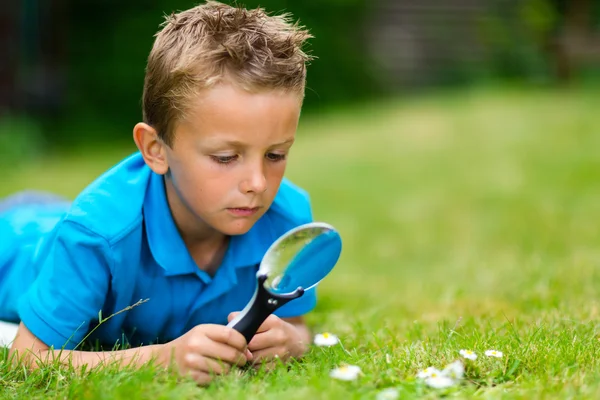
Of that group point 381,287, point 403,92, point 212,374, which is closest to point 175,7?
point 403,92

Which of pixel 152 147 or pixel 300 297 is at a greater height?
pixel 152 147

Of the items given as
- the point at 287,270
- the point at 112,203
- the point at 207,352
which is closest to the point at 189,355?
the point at 207,352

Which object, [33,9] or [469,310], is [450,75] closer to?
[33,9]

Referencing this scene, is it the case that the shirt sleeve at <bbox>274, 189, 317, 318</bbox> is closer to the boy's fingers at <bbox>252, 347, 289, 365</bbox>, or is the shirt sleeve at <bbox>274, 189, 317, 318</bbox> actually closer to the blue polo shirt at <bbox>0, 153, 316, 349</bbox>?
the blue polo shirt at <bbox>0, 153, 316, 349</bbox>

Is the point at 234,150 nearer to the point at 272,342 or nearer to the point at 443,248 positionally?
the point at 272,342

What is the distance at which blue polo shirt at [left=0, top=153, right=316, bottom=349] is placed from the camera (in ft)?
8.14

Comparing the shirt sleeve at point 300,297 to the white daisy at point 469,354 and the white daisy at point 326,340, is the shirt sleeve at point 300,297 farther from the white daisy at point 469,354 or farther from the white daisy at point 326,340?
the white daisy at point 469,354

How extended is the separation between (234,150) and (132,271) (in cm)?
58

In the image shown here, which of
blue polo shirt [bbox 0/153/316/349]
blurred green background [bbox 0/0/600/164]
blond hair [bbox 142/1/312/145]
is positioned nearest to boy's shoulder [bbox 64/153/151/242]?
blue polo shirt [bbox 0/153/316/349]

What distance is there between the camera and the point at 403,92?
13.5 meters

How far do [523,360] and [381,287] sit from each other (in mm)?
2102

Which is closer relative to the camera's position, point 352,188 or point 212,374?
point 212,374

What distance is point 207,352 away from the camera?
2.22 m

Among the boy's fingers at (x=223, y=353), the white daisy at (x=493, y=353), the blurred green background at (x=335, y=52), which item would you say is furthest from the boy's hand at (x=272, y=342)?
the blurred green background at (x=335, y=52)
